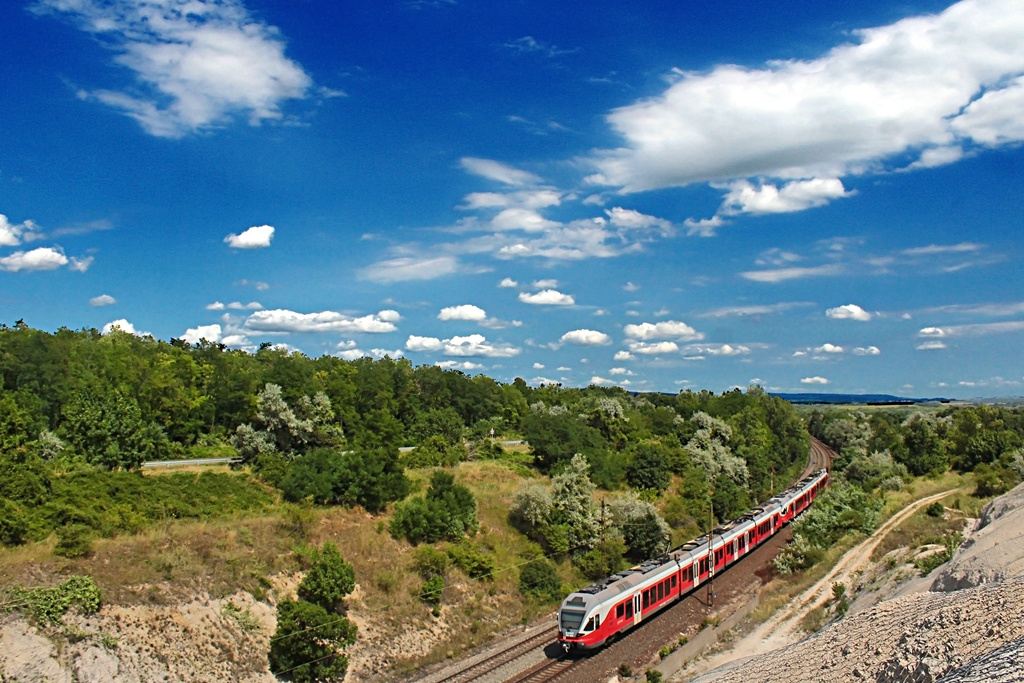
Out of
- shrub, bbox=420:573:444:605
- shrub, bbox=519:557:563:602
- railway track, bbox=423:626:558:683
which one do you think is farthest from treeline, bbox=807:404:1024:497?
shrub, bbox=420:573:444:605

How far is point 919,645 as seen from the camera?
7312 millimetres

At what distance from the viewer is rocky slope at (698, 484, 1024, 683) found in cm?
624

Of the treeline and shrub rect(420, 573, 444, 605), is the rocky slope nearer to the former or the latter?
shrub rect(420, 573, 444, 605)

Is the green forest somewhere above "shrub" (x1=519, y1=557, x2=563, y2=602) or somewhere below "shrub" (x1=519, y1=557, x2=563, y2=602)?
above

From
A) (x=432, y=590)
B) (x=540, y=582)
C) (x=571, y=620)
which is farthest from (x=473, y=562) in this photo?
(x=571, y=620)

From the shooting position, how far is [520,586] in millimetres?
36812

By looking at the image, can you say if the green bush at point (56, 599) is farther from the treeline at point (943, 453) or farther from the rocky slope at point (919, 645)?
the treeline at point (943, 453)

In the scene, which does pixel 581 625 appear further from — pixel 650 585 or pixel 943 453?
pixel 943 453

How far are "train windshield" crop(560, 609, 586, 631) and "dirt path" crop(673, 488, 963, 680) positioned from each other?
14.4 ft

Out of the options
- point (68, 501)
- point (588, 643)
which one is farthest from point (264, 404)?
point (588, 643)

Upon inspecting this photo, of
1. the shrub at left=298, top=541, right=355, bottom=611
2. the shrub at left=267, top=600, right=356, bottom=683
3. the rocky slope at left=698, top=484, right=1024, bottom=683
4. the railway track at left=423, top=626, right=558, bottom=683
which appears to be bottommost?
the railway track at left=423, top=626, right=558, bottom=683

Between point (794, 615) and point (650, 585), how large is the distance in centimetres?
599

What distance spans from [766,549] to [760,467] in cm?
2980

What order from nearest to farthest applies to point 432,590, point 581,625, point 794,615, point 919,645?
point 919,645 < point 581,625 < point 794,615 < point 432,590
